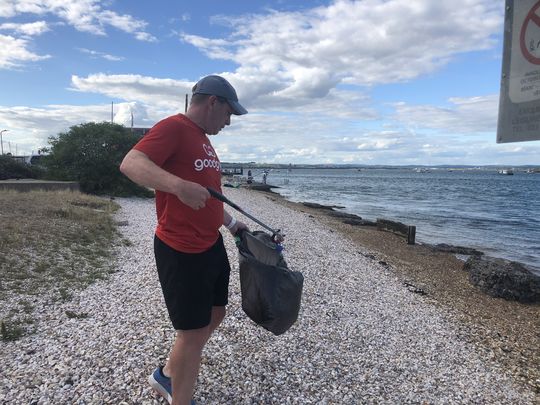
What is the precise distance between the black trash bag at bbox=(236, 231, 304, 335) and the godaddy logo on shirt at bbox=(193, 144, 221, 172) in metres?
0.65

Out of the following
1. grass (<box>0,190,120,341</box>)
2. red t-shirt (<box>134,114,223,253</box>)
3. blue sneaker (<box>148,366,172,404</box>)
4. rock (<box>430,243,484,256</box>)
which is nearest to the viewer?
red t-shirt (<box>134,114,223,253</box>)

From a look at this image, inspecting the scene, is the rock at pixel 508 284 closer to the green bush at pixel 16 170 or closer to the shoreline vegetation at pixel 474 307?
the shoreline vegetation at pixel 474 307

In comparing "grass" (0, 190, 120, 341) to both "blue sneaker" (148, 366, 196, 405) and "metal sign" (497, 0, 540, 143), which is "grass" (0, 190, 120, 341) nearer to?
"blue sneaker" (148, 366, 196, 405)

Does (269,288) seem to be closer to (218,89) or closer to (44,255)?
(218,89)

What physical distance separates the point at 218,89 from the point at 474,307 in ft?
25.8

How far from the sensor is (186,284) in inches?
106

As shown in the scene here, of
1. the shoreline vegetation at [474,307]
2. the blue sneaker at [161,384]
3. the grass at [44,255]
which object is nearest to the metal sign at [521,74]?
the blue sneaker at [161,384]

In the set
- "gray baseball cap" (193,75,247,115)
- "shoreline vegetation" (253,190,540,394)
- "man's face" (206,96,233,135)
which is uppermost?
"gray baseball cap" (193,75,247,115)

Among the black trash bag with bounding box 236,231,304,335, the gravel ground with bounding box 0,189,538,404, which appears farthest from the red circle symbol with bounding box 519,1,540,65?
the gravel ground with bounding box 0,189,538,404

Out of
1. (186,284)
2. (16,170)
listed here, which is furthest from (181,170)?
(16,170)

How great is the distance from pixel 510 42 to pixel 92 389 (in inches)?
166

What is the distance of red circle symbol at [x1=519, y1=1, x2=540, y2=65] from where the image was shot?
9.96 ft

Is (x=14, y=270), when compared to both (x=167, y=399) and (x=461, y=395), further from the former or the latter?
(x=461, y=395)

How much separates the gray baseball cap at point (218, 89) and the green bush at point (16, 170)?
27814mm
